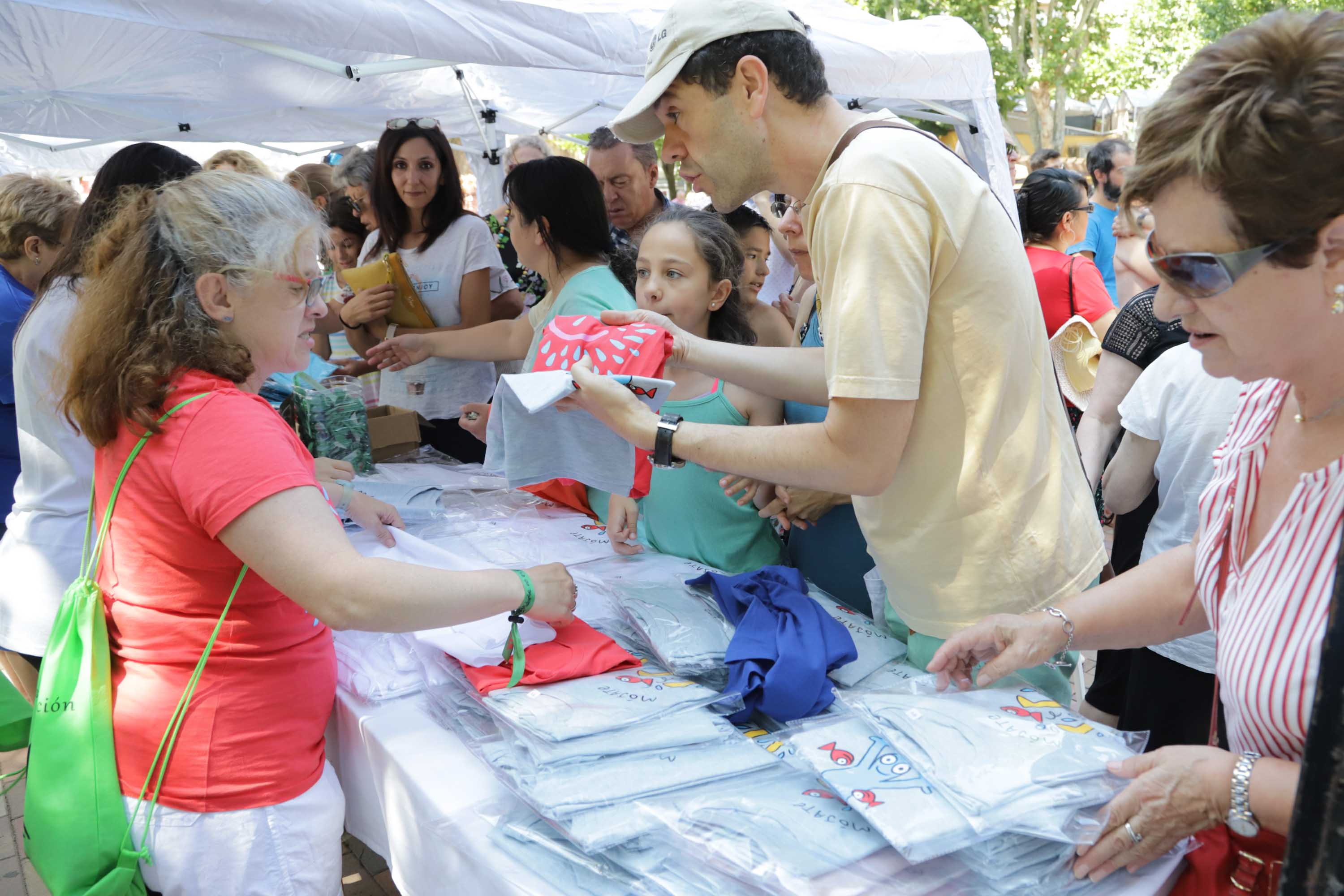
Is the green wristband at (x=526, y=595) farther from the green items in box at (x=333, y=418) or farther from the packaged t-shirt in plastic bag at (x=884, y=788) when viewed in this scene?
the green items in box at (x=333, y=418)

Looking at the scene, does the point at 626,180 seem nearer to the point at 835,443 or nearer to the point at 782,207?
the point at 782,207

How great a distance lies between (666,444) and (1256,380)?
2.83 feet

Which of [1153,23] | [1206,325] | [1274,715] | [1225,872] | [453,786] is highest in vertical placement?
[1153,23]

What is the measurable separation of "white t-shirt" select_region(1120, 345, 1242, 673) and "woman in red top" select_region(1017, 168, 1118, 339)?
215 cm

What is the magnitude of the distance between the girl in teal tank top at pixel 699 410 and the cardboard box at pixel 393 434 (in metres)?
1.34

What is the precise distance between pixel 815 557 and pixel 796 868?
1.17 meters

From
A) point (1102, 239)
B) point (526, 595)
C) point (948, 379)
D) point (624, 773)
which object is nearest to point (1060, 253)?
point (1102, 239)

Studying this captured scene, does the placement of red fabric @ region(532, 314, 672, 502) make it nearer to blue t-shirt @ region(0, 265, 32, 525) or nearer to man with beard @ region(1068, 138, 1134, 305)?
blue t-shirt @ region(0, 265, 32, 525)

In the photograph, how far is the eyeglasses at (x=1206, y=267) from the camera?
942 millimetres

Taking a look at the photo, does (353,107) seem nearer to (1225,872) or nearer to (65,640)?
(65,640)

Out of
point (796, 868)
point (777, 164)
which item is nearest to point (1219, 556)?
point (796, 868)

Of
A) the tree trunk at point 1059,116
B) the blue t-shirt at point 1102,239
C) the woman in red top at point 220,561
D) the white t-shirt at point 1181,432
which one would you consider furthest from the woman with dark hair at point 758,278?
the tree trunk at point 1059,116

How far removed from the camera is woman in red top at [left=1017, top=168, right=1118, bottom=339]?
14.7ft

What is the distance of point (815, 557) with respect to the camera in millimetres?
2252
